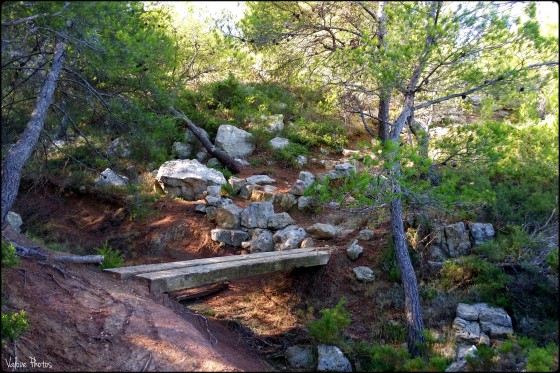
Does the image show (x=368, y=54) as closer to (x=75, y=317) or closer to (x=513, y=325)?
(x=513, y=325)

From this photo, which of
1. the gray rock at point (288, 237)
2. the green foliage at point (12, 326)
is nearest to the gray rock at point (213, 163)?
the gray rock at point (288, 237)

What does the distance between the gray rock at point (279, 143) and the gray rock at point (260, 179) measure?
2.05 metres

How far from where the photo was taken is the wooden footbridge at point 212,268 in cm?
652

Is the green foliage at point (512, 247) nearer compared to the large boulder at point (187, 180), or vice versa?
the green foliage at point (512, 247)

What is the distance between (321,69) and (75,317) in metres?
5.72

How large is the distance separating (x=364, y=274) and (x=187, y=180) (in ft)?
18.8

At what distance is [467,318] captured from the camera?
7.04 m

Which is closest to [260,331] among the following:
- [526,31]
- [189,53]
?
[526,31]

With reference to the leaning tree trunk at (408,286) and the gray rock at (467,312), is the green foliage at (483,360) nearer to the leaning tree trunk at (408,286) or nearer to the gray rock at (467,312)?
the leaning tree trunk at (408,286)

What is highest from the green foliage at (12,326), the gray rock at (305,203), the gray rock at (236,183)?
the gray rock at (236,183)

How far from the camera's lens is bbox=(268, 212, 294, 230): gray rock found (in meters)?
10.8

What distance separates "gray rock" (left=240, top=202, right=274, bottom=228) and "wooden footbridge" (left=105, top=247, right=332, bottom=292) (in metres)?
1.99

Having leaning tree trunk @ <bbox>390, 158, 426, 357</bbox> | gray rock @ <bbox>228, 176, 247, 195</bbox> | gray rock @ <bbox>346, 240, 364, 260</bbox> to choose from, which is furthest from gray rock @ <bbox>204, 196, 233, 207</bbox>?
leaning tree trunk @ <bbox>390, 158, 426, 357</bbox>

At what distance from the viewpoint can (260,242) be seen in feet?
34.1
